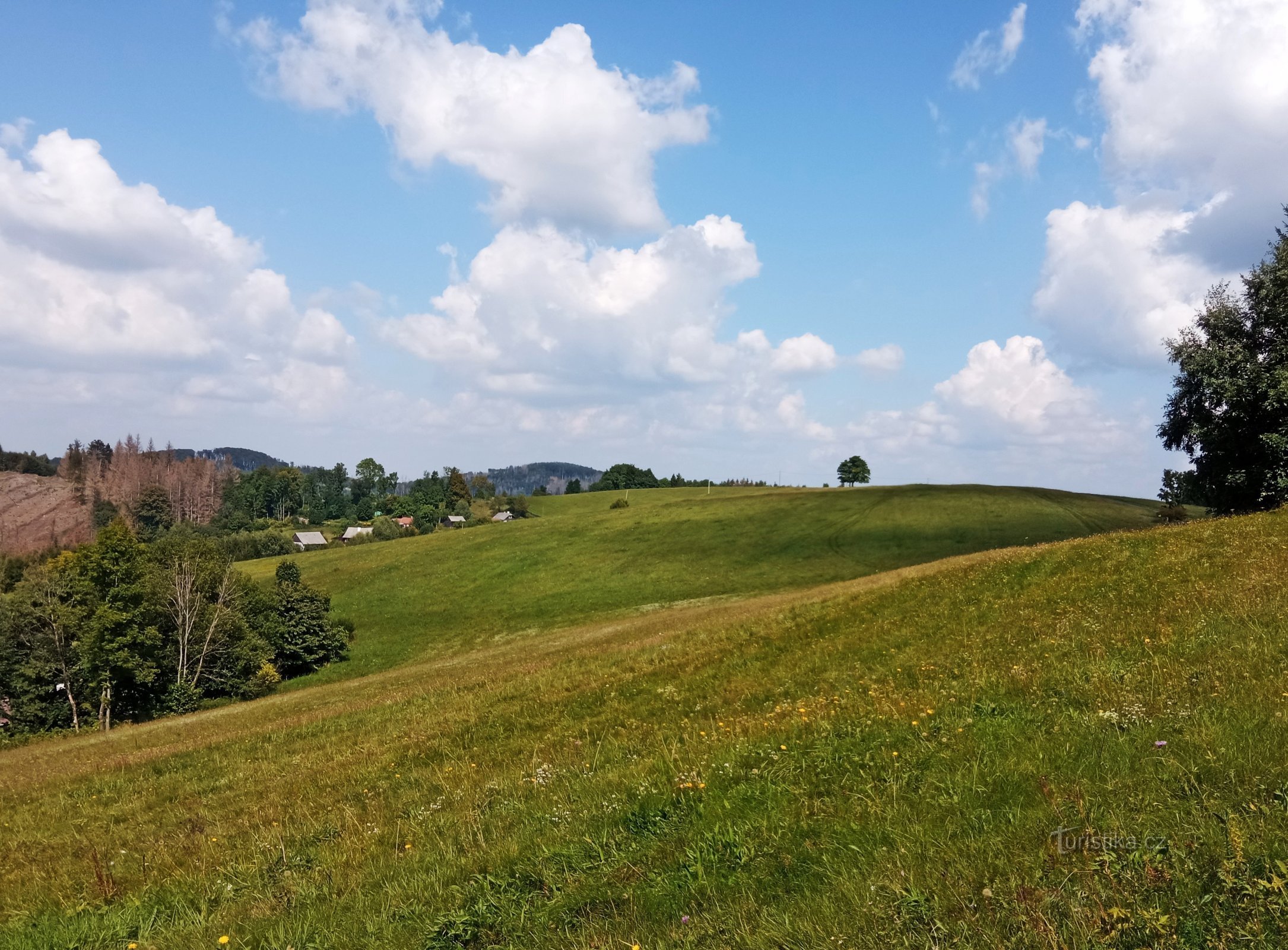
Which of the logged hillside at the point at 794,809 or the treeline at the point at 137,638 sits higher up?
the logged hillside at the point at 794,809

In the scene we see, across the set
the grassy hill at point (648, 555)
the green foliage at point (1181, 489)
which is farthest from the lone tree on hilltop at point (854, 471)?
the green foliage at point (1181, 489)

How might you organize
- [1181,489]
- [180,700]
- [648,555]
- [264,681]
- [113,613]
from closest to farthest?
[1181,489] < [113,613] < [180,700] < [264,681] < [648,555]

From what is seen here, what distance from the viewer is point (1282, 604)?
12.0 meters

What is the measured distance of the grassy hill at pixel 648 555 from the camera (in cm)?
6944

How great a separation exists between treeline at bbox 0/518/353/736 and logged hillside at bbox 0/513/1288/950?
160 ft

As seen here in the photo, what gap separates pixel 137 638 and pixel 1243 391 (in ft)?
256

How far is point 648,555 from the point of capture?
8562cm

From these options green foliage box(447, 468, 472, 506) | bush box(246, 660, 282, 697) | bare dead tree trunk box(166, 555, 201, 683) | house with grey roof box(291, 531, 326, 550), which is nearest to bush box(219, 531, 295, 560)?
house with grey roof box(291, 531, 326, 550)

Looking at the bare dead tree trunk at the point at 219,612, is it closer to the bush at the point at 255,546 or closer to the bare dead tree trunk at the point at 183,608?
the bare dead tree trunk at the point at 183,608

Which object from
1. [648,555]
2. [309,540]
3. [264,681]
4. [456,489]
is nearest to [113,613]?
[264,681]

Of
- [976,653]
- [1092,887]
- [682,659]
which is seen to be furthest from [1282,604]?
[682,659]

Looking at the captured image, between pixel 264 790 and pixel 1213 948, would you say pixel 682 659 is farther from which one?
pixel 1213 948

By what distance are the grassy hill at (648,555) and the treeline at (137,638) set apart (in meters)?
6.10

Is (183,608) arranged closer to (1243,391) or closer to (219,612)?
(219,612)
